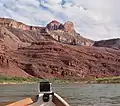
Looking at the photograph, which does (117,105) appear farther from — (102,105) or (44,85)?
(44,85)

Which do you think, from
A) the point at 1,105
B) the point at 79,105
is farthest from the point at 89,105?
the point at 1,105

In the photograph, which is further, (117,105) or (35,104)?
(117,105)

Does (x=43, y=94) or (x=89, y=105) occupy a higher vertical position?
(x=43, y=94)

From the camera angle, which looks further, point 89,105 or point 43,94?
point 89,105

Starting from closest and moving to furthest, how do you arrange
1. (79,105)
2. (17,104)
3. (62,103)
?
(62,103) → (17,104) → (79,105)

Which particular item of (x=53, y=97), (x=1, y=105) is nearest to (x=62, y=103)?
(x=53, y=97)

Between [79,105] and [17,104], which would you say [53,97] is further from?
[79,105]

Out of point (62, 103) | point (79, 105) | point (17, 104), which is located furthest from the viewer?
point (79, 105)

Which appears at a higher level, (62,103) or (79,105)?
(62,103)
